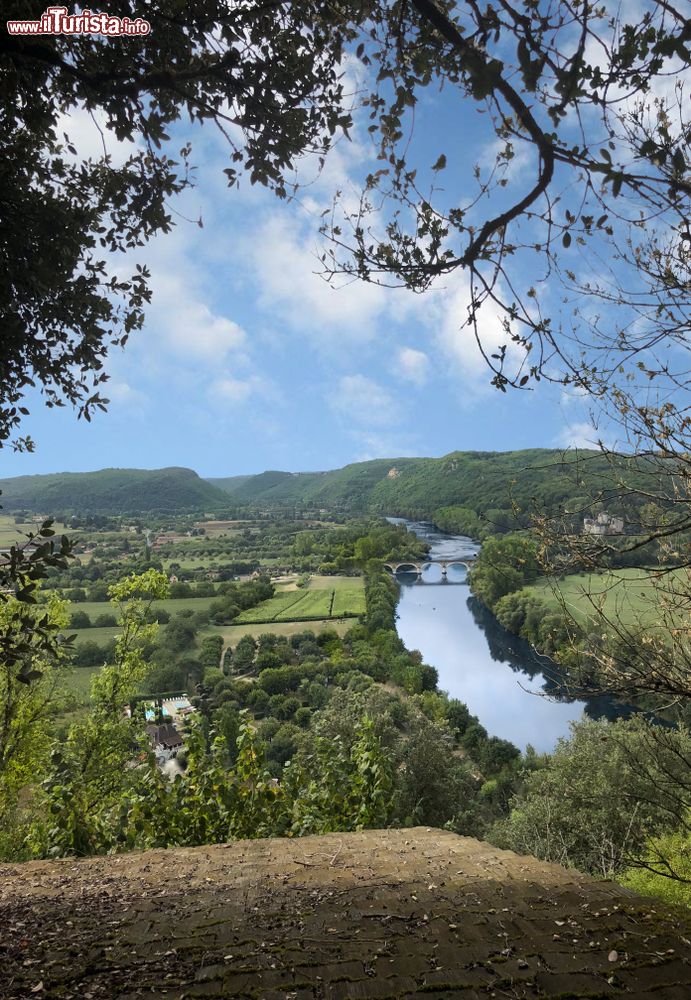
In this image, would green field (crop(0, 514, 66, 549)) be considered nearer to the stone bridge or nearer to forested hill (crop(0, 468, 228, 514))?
forested hill (crop(0, 468, 228, 514))

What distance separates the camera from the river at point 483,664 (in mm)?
25516

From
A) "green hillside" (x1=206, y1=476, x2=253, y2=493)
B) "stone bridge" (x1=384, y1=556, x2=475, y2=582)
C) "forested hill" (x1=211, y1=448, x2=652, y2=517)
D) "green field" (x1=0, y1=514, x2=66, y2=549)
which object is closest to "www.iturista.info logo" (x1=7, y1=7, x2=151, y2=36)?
"green field" (x1=0, y1=514, x2=66, y2=549)

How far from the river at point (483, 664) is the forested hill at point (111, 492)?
3476 centimetres

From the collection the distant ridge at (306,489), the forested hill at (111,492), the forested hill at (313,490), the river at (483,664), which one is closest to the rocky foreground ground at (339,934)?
the distant ridge at (306,489)

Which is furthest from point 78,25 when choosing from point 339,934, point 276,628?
point 276,628

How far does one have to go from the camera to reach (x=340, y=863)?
337cm

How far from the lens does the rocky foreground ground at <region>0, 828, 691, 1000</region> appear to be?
1.80 meters

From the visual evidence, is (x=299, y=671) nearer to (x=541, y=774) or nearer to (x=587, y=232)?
(x=541, y=774)

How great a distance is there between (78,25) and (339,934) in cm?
Result: 395

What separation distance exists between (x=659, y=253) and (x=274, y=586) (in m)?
54.1

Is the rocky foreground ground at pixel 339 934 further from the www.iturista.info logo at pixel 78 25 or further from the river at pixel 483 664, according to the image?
the river at pixel 483 664

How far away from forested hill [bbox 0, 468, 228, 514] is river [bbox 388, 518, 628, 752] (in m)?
34.8

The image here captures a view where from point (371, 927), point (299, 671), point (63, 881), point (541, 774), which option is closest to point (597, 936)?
point (371, 927)

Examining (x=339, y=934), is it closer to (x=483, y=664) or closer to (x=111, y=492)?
(x=483, y=664)
